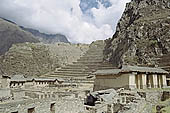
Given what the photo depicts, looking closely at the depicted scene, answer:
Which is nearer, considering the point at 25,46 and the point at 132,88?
the point at 132,88

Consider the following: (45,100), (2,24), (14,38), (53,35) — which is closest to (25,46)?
(14,38)

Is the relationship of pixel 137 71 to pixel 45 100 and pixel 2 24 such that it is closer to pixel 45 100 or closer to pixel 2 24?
pixel 45 100

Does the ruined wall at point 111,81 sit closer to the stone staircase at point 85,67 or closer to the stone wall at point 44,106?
the stone wall at point 44,106

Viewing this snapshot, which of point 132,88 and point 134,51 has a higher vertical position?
point 134,51

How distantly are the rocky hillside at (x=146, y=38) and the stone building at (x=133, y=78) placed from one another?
15.1m

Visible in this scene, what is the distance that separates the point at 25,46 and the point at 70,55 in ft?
63.6

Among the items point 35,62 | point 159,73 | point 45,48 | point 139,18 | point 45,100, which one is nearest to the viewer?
point 45,100

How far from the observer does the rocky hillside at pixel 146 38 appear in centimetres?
4431

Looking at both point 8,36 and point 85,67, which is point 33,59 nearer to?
point 85,67

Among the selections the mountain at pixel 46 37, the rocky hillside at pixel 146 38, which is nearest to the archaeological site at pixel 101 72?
the rocky hillside at pixel 146 38

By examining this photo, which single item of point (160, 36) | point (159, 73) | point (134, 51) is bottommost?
point (159, 73)

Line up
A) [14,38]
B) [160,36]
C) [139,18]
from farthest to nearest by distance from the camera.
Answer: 1. [14,38]
2. [139,18]
3. [160,36]

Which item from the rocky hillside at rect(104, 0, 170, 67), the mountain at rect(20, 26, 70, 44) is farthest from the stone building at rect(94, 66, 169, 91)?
the mountain at rect(20, 26, 70, 44)

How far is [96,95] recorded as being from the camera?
17.8 metres
